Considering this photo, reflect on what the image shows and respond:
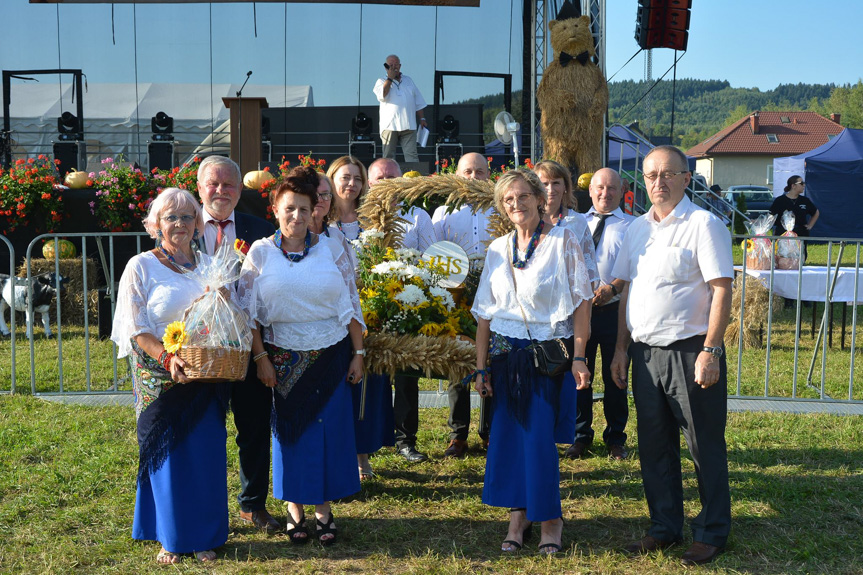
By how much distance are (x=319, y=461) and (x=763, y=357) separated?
6490 mm

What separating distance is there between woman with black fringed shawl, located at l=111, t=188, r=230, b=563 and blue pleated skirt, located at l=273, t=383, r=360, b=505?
0.91ft

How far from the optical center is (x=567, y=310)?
3529 mm

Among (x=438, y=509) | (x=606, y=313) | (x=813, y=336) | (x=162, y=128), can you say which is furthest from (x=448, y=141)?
(x=438, y=509)

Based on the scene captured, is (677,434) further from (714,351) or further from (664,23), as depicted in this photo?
(664,23)

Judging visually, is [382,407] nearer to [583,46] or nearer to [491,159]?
[583,46]

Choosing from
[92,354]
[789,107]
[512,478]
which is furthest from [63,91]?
[789,107]

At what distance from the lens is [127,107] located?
696 inches

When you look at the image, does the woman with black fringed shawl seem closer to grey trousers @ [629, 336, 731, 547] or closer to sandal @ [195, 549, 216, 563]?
sandal @ [195, 549, 216, 563]

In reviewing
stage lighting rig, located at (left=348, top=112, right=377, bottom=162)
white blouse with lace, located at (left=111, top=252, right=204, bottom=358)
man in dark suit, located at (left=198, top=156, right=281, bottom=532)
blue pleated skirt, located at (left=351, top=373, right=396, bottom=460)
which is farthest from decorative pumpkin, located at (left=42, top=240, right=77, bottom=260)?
white blouse with lace, located at (left=111, top=252, right=204, bottom=358)

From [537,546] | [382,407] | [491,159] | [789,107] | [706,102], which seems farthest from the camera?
[706,102]

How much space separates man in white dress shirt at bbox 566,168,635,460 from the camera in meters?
4.97

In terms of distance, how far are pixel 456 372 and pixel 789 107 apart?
12451cm

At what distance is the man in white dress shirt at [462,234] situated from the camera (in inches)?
197

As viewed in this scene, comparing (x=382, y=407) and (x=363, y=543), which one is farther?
(x=382, y=407)
